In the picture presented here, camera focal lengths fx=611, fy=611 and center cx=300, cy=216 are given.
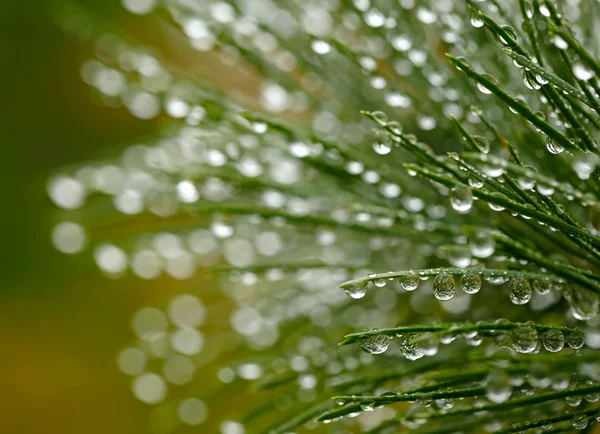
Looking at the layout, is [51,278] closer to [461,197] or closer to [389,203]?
[389,203]

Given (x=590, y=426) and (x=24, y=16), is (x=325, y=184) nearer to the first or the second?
(x=590, y=426)

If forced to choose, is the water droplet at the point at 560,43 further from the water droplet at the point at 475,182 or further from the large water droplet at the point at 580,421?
the large water droplet at the point at 580,421

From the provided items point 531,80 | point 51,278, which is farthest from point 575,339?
point 51,278

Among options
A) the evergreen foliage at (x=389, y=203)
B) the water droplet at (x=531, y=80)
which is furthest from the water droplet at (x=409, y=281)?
the water droplet at (x=531, y=80)

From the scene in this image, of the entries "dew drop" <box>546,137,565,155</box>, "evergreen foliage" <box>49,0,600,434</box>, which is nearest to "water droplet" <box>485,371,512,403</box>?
"evergreen foliage" <box>49,0,600,434</box>

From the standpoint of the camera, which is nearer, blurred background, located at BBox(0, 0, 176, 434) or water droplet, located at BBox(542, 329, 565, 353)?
water droplet, located at BBox(542, 329, 565, 353)

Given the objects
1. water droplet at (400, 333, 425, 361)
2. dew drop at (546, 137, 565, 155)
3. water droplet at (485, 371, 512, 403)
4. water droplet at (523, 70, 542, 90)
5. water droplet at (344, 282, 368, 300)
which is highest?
water droplet at (523, 70, 542, 90)

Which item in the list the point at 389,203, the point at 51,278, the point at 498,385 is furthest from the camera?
the point at 51,278

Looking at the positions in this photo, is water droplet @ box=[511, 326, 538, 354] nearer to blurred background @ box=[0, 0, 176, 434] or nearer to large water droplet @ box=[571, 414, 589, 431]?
large water droplet @ box=[571, 414, 589, 431]
